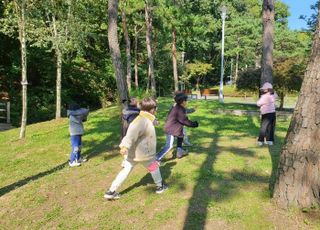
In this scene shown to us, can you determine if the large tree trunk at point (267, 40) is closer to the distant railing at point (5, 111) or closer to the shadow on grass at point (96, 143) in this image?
the shadow on grass at point (96, 143)

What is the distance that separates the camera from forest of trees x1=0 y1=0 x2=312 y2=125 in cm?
1731

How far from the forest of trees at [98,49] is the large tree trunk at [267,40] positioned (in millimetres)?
4543

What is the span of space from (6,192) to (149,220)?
3.17 metres

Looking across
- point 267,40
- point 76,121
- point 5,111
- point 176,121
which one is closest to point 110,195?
point 176,121

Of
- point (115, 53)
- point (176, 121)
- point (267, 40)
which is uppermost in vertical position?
point (267, 40)

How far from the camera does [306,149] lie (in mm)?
5125

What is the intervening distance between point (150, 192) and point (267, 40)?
8.98 meters

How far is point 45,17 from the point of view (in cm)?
1792

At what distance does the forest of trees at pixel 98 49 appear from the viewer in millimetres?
17312

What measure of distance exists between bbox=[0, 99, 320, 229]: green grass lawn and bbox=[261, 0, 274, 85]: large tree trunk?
343cm

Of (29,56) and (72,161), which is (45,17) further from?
(72,161)

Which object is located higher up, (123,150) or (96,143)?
(123,150)

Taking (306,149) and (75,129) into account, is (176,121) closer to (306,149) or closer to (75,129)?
(75,129)

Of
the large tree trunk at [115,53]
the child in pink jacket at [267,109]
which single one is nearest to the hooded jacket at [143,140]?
the large tree trunk at [115,53]
